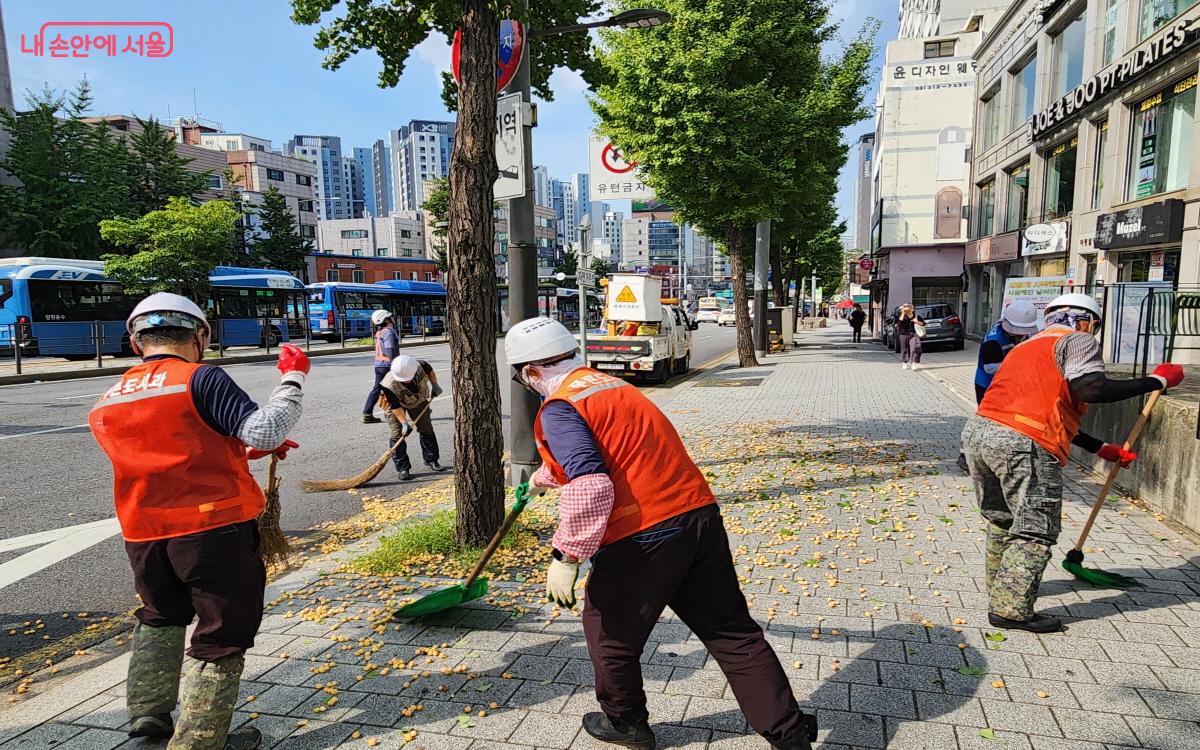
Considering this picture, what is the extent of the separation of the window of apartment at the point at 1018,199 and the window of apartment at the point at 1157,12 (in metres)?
7.72

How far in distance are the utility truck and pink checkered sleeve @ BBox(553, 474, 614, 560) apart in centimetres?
1309

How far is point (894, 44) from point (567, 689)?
41.2 m

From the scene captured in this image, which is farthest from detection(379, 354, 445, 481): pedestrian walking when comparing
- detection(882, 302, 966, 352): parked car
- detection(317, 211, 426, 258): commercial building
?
detection(317, 211, 426, 258): commercial building

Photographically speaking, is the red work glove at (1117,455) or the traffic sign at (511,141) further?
the traffic sign at (511,141)

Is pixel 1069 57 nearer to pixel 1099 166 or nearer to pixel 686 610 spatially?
pixel 1099 166

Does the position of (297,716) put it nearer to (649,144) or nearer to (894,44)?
(649,144)

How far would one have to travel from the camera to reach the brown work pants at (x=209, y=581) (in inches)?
95.8

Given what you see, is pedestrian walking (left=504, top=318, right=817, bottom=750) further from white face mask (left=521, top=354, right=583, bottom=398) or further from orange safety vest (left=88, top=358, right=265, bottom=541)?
orange safety vest (left=88, top=358, right=265, bottom=541)

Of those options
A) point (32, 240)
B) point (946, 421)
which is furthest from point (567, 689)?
point (32, 240)

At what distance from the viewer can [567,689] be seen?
3.06 m

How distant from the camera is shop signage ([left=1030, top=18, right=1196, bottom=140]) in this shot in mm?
13484

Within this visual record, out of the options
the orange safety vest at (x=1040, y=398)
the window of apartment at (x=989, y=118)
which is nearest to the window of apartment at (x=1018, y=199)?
the window of apartment at (x=989, y=118)

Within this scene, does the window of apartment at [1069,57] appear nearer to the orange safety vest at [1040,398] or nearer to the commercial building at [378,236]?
the orange safety vest at [1040,398]

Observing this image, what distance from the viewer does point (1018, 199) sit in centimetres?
2419
